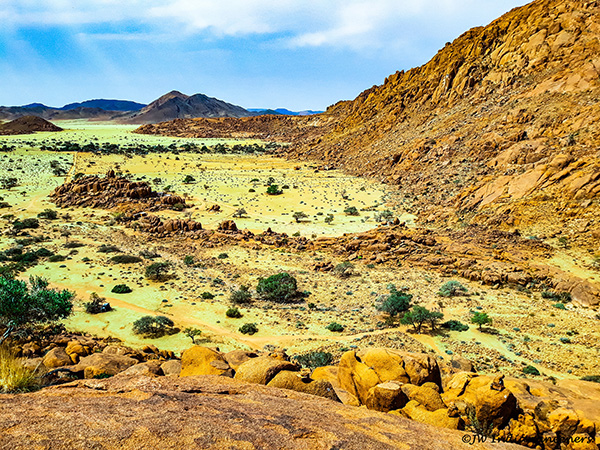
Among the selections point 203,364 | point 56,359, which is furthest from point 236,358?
point 56,359

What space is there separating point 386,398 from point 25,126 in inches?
6270

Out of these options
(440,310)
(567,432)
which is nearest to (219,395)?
(567,432)

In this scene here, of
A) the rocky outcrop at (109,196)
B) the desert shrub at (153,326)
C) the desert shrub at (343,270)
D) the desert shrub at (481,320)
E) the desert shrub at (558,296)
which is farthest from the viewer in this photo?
the rocky outcrop at (109,196)

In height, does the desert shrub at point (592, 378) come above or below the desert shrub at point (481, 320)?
below

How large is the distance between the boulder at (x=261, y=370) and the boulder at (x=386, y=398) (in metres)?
2.27

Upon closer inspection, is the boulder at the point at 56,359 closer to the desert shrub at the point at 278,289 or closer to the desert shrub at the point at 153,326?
the desert shrub at the point at 153,326

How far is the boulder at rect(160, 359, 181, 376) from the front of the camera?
933 cm

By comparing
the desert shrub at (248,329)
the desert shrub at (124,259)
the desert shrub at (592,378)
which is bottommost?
the desert shrub at (248,329)

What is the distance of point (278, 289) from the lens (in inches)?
755

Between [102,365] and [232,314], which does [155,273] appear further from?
[102,365]

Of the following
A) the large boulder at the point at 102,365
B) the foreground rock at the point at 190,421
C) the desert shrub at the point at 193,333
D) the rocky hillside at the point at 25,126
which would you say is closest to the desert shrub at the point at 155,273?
the desert shrub at the point at 193,333

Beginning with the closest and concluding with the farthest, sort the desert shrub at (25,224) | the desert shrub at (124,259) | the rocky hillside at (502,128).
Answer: the desert shrub at (124,259)
the rocky hillside at (502,128)
the desert shrub at (25,224)

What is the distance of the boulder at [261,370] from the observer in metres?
8.14

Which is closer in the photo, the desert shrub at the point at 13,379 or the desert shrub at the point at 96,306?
the desert shrub at the point at 13,379
